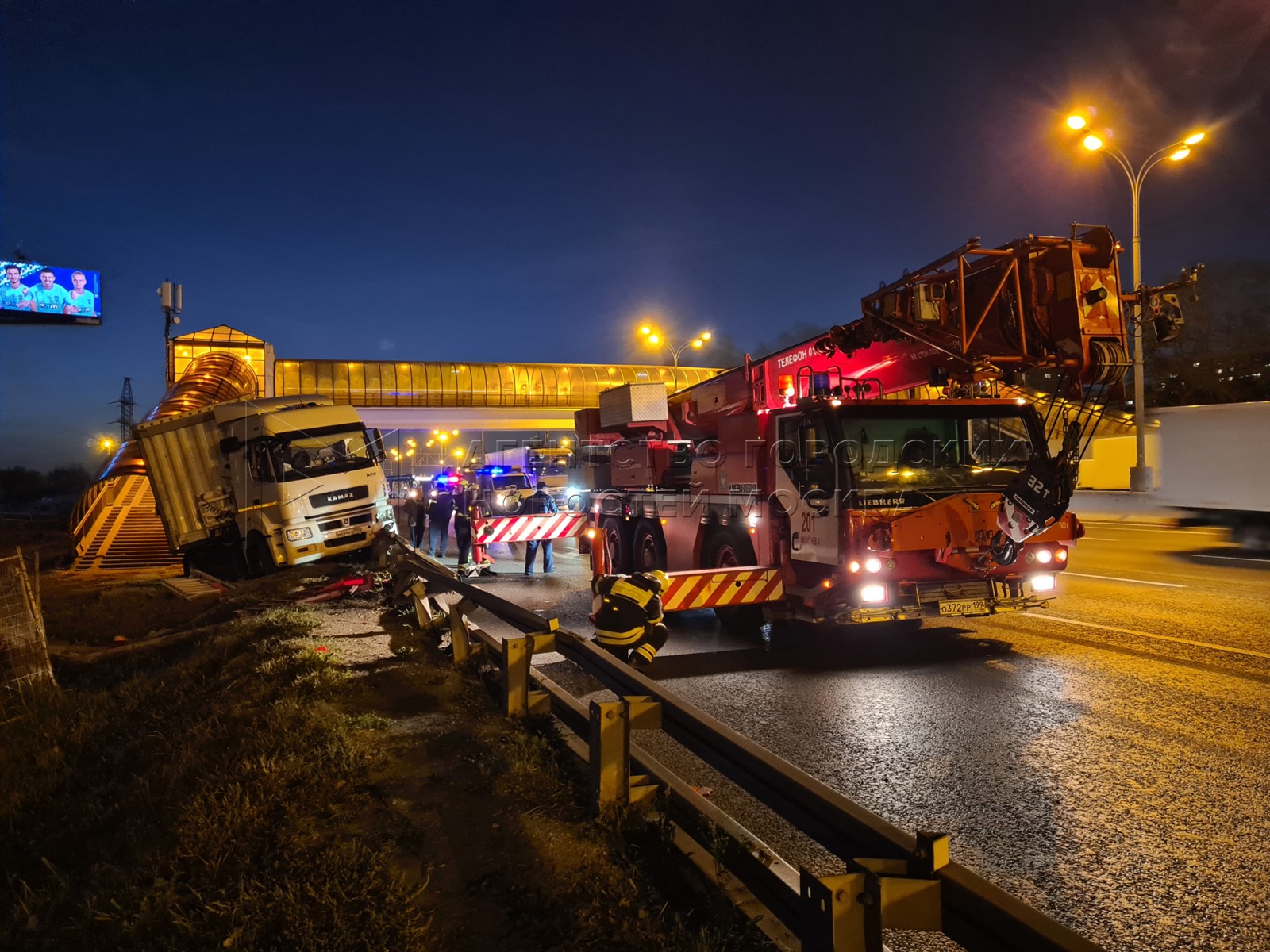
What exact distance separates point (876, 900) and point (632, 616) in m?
4.09

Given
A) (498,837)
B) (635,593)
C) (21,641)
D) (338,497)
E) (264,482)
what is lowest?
(498,837)

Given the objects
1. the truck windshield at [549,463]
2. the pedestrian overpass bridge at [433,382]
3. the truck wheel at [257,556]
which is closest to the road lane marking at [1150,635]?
the truck wheel at [257,556]

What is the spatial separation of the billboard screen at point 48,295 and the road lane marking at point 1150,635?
3878cm

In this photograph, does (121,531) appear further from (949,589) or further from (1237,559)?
(1237,559)

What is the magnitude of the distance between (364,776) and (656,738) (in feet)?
6.70

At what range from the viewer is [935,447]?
812 cm

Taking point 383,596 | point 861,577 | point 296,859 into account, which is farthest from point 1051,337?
point 383,596

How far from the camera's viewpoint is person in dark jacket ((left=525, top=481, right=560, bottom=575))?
51.2 feet

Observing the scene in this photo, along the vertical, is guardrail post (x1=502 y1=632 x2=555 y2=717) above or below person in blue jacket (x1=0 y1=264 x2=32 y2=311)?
below

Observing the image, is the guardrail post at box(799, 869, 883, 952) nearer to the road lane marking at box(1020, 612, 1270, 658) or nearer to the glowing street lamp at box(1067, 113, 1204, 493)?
the road lane marking at box(1020, 612, 1270, 658)

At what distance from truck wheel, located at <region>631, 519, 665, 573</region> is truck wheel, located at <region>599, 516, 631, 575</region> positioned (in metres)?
0.33

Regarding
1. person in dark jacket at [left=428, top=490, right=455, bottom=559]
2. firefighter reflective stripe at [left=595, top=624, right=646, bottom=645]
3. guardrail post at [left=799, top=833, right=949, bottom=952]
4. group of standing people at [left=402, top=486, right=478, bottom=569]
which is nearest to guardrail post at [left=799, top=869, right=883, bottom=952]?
guardrail post at [left=799, top=833, right=949, bottom=952]

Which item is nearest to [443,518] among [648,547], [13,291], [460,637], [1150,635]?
[648,547]

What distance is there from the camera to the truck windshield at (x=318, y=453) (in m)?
15.3
